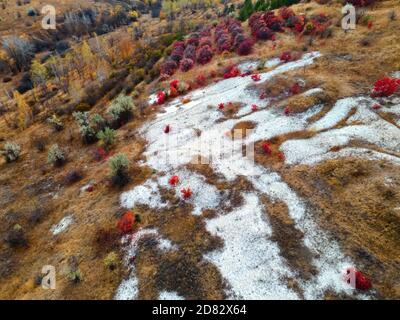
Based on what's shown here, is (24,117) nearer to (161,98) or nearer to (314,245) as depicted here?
(161,98)

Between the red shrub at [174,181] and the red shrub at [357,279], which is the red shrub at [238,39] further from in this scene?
the red shrub at [357,279]

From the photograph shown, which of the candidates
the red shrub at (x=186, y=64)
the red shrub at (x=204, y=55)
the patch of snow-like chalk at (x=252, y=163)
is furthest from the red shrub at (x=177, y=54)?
the patch of snow-like chalk at (x=252, y=163)

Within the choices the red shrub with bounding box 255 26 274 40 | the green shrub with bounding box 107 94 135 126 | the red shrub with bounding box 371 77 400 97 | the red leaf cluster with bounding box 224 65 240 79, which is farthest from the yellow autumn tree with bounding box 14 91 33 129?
the red shrub with bounding box 371 77 400 97

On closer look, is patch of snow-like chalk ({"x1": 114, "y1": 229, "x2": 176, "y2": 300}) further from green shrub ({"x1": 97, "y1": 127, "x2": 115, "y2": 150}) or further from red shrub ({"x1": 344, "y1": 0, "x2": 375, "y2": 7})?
red shrub ({"x1": 344, "y1": 0, "x2": 375, "y2": 7})

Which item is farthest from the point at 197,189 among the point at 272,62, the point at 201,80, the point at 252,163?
the point at 272,62

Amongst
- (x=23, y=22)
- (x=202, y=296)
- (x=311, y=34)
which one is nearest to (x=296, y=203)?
(x=202, y=296)

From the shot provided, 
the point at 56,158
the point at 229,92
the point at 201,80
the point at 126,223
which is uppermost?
the point at 201,80

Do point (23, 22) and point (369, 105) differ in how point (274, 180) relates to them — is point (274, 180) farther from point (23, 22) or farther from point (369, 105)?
point (23, 22)
